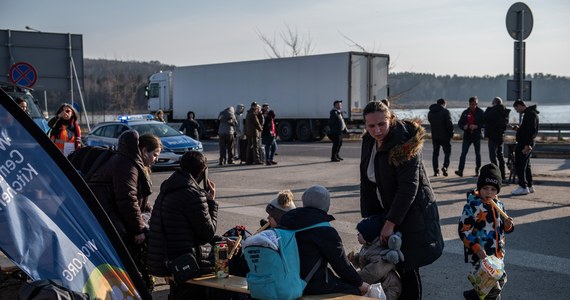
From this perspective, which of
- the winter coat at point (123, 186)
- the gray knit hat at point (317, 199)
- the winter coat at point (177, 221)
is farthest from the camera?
the winter coat at point (123, 186)

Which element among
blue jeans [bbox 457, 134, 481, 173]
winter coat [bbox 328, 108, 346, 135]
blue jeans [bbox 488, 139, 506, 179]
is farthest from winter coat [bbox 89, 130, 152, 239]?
winter coat [bbox 328, 108, 346, 135]

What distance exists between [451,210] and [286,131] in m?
23.4

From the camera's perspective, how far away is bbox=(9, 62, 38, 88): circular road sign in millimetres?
15412

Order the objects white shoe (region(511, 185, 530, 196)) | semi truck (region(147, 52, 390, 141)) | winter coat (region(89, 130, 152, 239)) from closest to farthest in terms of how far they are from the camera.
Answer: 1. winter coat (region(89, 130, 152, 239))
2. white shoe (region(511, 185, 530, 196))
3. semi truck (region(147, 52, 390, 141))

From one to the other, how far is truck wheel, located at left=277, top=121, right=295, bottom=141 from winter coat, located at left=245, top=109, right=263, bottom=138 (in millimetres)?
15336

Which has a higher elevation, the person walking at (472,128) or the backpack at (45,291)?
the person walking at (472,128)

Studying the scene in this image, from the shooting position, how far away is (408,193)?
486 cm

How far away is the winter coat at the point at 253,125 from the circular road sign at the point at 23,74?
5727mm

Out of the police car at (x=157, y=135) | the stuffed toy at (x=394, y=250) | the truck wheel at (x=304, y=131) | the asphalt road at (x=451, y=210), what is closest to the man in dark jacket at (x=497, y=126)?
the asphalt road at (x=451, y=210)

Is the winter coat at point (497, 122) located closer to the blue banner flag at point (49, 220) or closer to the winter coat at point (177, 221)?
the winter coat at point (177, 221)

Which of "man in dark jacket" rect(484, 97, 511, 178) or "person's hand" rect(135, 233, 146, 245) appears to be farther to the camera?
"man in dark jacket" rect(484, 97, 511, 178)

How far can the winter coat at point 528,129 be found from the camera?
12.0 meters

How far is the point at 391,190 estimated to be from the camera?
16.5 ft

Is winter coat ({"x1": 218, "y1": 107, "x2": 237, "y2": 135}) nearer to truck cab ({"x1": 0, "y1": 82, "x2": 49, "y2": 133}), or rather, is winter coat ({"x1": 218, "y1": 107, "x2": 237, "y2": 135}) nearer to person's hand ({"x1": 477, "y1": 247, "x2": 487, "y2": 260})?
truck cab ({"x1": 0, "y1": 82, "x2": 49, "y2": 133})
